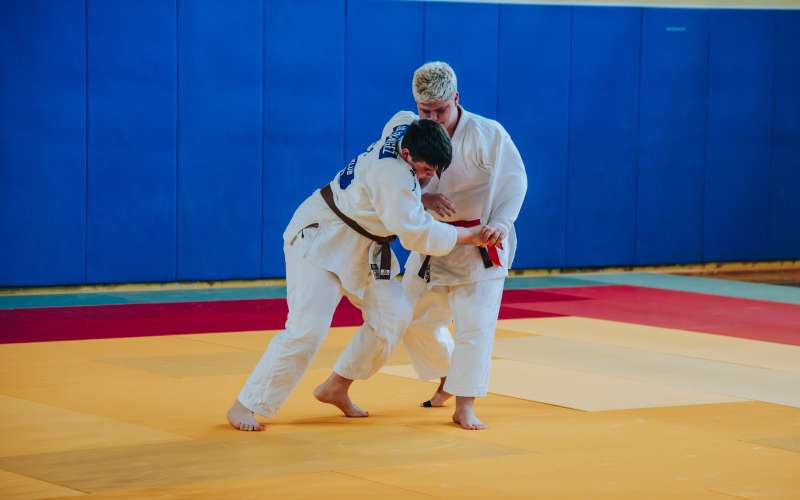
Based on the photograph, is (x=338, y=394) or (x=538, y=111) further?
(x=538, y=111)

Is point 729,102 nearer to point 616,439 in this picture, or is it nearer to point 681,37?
point 681,37

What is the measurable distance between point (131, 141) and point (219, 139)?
2.32 ft

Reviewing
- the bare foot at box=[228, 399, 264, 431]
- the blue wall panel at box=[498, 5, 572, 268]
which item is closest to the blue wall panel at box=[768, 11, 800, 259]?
the blue wall panel at box=[498, 5, 572, 268]

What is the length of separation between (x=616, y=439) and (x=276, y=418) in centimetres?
140

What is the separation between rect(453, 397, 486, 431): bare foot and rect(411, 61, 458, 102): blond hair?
1.24 meters

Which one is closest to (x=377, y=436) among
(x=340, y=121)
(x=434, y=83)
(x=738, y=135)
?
(x=434, y=83)

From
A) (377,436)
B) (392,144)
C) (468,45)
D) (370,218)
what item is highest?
(468,45)

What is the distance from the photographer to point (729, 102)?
12.6m

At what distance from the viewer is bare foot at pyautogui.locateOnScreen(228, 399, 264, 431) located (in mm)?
5188

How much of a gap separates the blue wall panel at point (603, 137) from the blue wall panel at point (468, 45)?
2.83 feet

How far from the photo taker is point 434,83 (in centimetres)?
527

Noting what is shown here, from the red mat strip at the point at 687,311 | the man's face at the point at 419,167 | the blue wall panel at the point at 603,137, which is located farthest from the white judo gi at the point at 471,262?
the blue wall panel at the point at 603,137

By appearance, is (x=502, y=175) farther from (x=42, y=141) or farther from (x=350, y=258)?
(x=42, y=141)

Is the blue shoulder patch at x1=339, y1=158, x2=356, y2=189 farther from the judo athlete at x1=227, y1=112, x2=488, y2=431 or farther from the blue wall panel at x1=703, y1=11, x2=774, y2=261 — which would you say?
the blue wall panel at x1=703, y1=11, x2=774, y2=261
